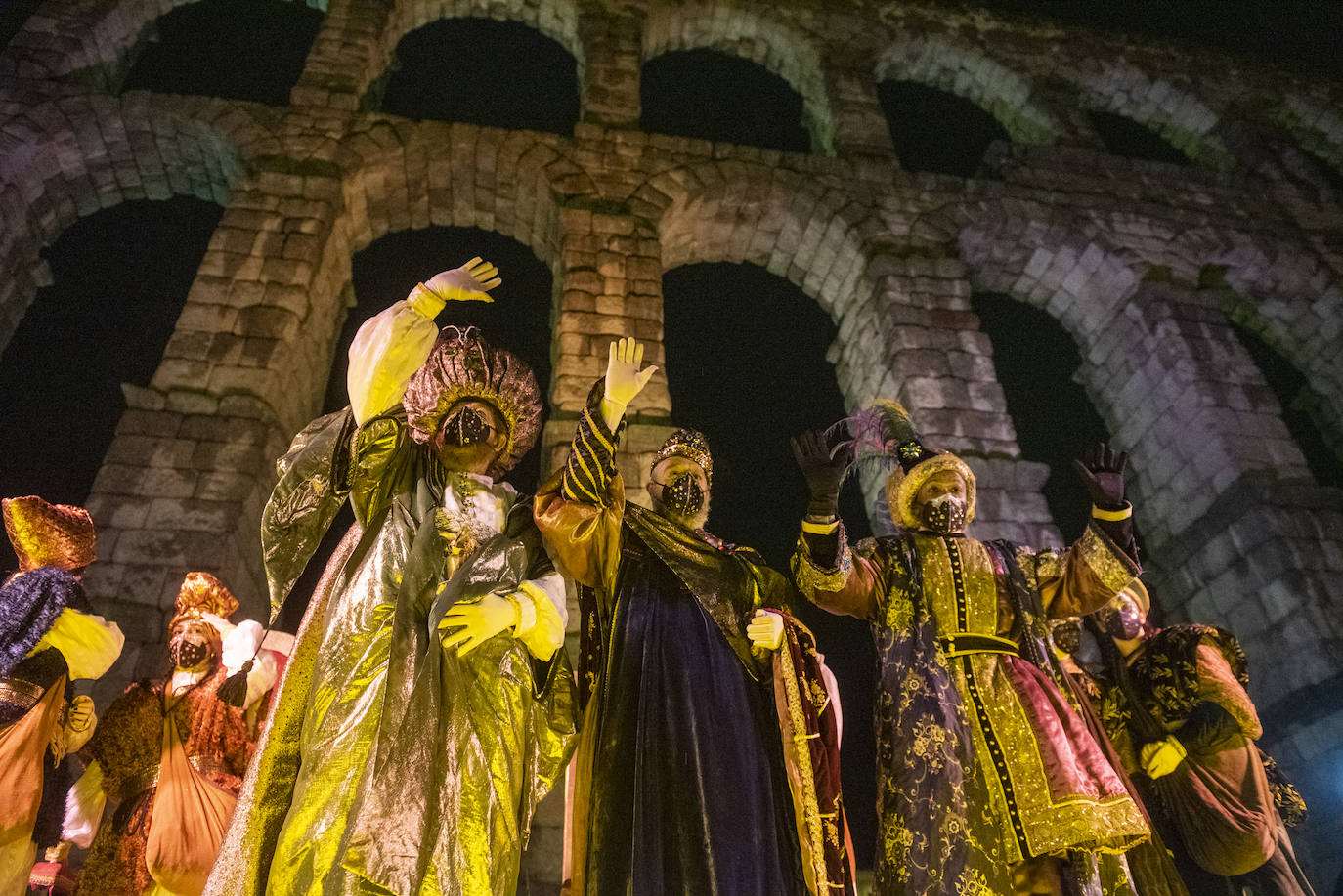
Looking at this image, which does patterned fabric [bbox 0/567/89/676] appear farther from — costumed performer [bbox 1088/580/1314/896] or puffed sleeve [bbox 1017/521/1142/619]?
costumed performer [bbox 1088/580/1314/896]

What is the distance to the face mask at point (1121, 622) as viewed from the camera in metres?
4.46

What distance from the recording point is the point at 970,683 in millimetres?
3289

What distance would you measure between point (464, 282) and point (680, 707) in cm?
175

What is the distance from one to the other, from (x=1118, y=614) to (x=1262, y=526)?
112 inches

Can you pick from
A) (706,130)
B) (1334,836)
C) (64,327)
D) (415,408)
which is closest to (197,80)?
(64,327)

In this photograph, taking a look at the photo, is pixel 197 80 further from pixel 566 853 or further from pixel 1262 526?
pixel 1262 526

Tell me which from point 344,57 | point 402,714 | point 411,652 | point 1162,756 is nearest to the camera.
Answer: point 402,714

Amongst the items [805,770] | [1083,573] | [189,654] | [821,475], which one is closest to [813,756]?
[805,770]

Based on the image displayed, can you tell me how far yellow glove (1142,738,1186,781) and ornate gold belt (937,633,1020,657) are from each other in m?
1.05

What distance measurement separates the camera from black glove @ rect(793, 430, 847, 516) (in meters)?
3.31

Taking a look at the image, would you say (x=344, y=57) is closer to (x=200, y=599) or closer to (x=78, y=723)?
(x=200, y=599)

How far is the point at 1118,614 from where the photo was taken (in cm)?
449

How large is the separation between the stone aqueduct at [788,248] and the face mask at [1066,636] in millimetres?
1362

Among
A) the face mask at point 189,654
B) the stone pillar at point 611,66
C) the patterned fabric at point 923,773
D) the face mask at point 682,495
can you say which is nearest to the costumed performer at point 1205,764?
the patterned fabric at point 923,773
